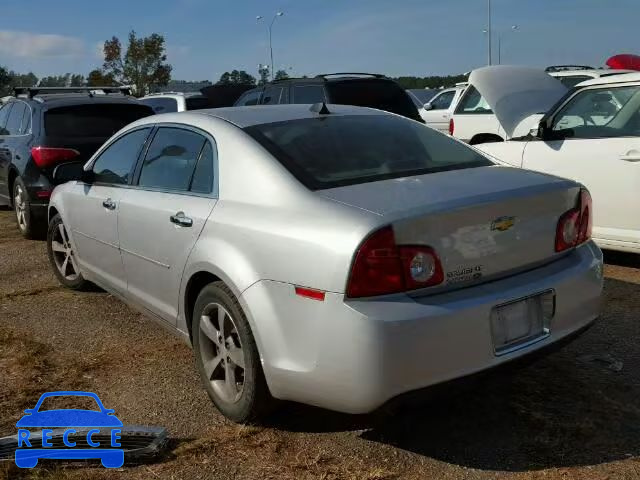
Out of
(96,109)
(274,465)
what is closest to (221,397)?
(274,465)

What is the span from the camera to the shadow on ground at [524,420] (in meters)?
2.94

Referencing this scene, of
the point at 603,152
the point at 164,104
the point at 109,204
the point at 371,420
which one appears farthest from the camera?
the point at 164,104

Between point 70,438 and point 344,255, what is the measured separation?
1601mm

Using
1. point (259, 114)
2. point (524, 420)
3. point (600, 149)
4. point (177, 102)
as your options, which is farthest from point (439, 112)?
point (524, 420)

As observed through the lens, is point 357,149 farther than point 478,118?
No

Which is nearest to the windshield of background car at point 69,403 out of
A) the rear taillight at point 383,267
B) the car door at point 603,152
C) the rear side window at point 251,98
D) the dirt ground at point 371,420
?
the dirt ground at point 371,420

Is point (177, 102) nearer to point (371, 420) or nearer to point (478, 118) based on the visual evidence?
point (478, 118)

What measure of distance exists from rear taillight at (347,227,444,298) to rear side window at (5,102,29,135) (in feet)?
23.0

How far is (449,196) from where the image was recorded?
2900 mm

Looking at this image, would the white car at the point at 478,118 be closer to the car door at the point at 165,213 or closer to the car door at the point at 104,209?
the car door at the point at 104,209

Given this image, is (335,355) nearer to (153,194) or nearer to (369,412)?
(369,412)

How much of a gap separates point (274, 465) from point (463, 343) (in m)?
0.98

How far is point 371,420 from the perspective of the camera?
330 centimetres

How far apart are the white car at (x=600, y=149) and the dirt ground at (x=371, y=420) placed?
47.6 inches
